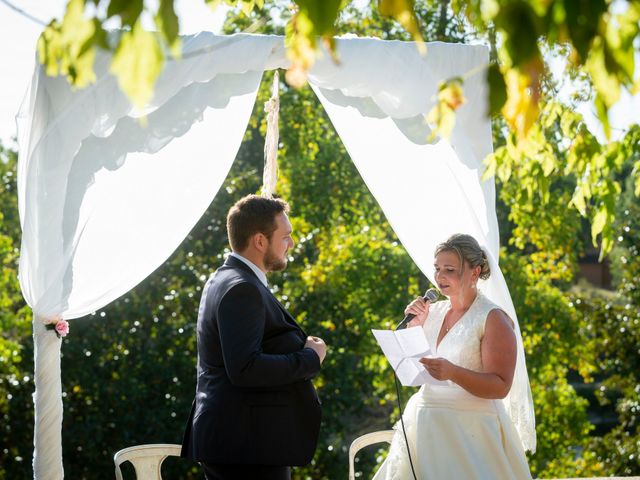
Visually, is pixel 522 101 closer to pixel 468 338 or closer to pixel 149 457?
pixel 468 338

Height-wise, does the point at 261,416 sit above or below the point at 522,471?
above

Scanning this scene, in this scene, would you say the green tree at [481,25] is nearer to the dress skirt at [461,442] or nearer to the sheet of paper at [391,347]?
the sheet of paper at [391,347]

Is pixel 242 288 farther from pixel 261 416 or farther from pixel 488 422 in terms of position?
pixel 488 422

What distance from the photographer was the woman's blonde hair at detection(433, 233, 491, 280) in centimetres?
317

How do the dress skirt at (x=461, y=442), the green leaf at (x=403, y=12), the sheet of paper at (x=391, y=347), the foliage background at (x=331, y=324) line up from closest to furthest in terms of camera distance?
the green leaf at (x=403, y=12), the sheet of paper at (x=391, y=347), the dress skirt at (x=461, y=442), the foliage background at (x=331, y=324)

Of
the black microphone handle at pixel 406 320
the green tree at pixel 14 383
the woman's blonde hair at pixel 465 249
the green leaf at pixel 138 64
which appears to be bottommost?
the green tree at pixel 14 383

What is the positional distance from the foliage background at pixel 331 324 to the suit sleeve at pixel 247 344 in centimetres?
356

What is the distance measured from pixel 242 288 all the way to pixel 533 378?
4.14 m

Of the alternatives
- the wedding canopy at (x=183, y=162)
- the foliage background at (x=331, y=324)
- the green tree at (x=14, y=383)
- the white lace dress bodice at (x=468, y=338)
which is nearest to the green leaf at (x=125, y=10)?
the wedding canopy at (x=183, y=162)

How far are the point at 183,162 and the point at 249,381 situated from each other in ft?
3.71

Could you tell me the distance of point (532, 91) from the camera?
1344 mm

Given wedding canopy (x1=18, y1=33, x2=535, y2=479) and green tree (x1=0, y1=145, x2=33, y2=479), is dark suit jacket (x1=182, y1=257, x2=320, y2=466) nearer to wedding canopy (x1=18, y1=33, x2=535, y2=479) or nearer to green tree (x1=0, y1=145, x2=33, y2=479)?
wedding canopy (x1=18, y1=33, x2=535, y2=479)

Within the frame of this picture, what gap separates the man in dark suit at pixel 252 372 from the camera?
265 centimetres

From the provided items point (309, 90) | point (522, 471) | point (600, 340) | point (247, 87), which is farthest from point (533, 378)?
point (247, 87)
